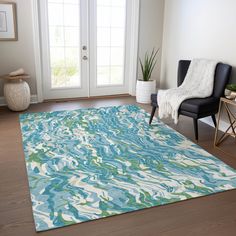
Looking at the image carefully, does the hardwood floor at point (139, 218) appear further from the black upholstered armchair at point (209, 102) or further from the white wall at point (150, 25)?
the white wall at point (150, 25)

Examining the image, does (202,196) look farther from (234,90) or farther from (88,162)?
(234,90)

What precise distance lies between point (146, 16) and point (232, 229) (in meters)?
→ 3.89

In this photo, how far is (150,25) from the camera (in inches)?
194

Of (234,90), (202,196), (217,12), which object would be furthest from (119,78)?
(202,196)

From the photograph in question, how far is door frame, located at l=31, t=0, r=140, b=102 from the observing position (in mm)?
4312

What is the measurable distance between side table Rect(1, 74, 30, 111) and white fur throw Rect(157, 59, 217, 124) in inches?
79.7

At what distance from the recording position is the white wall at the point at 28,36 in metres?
4.26

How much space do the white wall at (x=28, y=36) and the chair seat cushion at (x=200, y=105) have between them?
203cm

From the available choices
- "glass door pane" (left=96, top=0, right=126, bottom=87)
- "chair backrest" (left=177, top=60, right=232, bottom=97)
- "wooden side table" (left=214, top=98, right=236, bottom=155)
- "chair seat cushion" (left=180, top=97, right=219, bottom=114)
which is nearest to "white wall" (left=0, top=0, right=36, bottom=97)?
"glass door pane" (left=96, top=0, right=126, bottom=87)

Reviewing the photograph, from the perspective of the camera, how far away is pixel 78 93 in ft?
16.4

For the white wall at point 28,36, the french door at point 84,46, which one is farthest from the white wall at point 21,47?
the french door at point 84,46

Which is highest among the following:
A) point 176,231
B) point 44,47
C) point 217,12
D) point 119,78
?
point 217,12

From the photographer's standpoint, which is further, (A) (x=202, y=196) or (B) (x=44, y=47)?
(B) (x=44, y=47)

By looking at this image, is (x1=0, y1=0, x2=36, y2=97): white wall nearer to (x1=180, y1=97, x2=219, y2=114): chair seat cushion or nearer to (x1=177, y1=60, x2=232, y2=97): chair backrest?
(x1=180, y1=97, x2=219, y2=114): chair seat cushion
